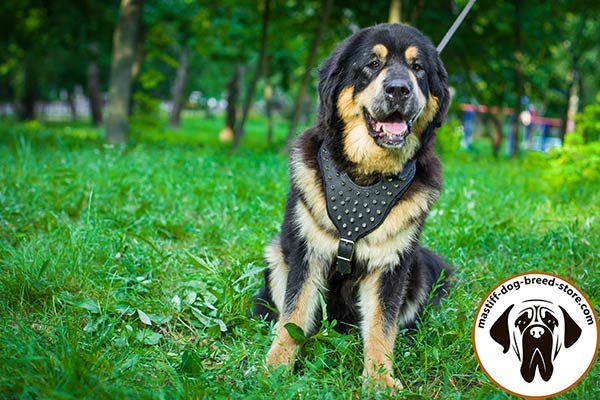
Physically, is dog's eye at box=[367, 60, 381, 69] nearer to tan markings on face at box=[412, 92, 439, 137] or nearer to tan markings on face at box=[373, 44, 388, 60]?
tan markings on face at box=[373, 44, 388, 60]

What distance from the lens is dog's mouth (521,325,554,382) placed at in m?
2.45

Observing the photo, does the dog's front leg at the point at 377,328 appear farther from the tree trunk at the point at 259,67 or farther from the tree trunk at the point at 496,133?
the tree trunk at the point at 496,133

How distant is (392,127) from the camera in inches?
116

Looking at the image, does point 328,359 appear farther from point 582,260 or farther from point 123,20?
point 123,20

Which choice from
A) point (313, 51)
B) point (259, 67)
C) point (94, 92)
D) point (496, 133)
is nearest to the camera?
point (313, 51)

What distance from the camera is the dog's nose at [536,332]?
97.8 inches

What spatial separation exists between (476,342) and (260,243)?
2.14 m

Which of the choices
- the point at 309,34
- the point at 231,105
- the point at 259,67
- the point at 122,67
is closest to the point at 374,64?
the point at 122,67

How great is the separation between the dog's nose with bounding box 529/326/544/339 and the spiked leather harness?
3.00 ft

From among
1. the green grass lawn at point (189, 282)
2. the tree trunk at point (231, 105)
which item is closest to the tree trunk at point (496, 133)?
the green grass lawn at point (189, 282)

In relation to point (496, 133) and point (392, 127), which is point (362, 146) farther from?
point (496, 133)

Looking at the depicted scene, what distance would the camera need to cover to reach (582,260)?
13.5ft

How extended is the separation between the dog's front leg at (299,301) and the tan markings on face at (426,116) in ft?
3.27

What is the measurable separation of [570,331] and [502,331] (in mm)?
304
